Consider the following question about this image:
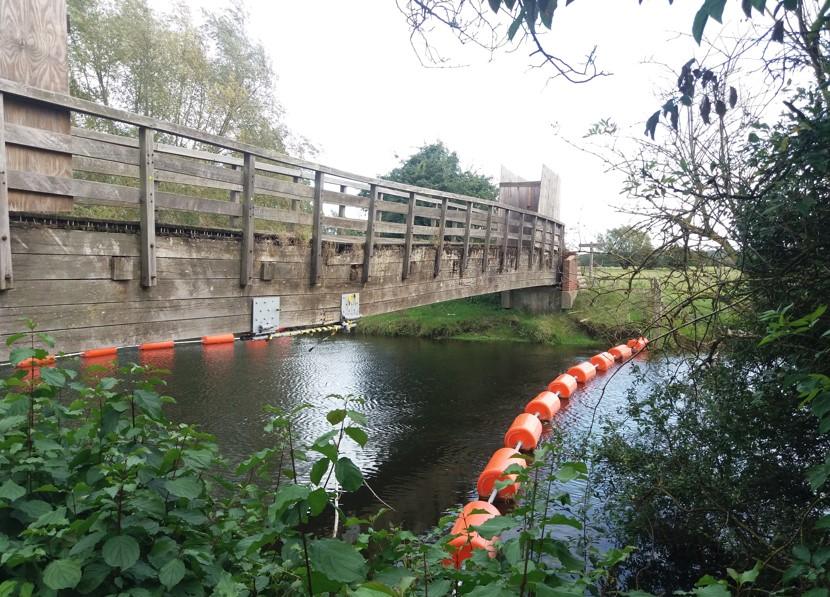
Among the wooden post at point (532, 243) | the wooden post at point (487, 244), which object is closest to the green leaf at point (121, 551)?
the wooden post at point (487, 244)

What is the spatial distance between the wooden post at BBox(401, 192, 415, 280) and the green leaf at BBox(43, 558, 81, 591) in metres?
5.89

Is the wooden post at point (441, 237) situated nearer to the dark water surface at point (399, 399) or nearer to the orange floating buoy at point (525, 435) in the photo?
the dark water surface at point (399, 399)

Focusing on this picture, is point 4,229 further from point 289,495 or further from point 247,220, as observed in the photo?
point 289,495

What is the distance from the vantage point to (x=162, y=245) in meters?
4.46

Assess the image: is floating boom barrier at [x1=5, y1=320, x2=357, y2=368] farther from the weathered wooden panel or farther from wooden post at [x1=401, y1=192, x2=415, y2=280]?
wooden post at [x1=401, y1=192, x2=415, y2=280]

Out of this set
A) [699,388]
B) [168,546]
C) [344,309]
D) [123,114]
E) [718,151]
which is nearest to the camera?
[168,546]

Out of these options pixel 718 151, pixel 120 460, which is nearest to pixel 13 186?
pixel 120 460

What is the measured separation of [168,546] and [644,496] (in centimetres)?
354

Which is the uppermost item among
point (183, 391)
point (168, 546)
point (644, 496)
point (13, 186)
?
point (13, 186)

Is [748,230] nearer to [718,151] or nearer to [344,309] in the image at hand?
[718,151]

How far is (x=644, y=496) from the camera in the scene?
4.41 metres

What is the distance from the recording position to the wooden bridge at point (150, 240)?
143 inches

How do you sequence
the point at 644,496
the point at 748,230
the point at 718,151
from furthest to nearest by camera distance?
the point at 644,496 → the point at 718,151 → the point at 748,230

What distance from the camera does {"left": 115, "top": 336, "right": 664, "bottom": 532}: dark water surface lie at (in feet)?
22.9
